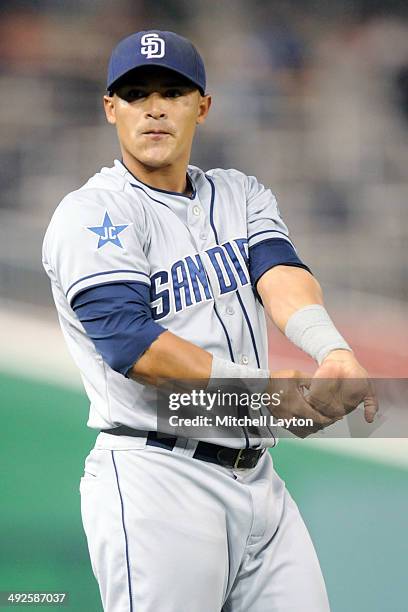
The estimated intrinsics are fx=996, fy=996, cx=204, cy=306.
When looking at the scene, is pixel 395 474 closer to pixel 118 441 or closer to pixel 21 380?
pixel 21 380

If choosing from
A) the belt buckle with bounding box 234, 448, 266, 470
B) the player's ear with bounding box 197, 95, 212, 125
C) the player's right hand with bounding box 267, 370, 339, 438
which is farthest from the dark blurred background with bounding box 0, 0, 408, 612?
the player's right hand with bounding box 267, 370, 339, 438

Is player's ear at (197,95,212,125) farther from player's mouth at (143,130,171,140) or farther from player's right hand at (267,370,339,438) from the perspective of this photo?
player's right hand at (267,370,339,438)

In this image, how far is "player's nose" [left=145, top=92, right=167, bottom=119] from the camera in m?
1.77

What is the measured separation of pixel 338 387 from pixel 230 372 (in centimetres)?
17

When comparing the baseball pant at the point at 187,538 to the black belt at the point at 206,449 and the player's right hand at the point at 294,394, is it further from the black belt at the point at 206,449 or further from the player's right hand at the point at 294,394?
the player's right hand at the point at 294,394

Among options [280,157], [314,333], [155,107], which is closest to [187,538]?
[314,333]

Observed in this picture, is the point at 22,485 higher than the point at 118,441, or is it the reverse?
the point at 118,441

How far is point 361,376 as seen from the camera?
1545 mm

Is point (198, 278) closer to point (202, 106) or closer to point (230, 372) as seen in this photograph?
point (230, 372)

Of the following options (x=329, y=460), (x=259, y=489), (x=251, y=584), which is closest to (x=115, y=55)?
(x=259, y=489)

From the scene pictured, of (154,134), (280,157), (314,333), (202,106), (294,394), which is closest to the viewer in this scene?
(294,394)

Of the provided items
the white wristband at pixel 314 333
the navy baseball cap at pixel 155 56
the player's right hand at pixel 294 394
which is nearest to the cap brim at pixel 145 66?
the navy baseball cap at pixel 155 56

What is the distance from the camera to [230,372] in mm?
1560

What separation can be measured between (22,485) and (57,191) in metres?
0.80
